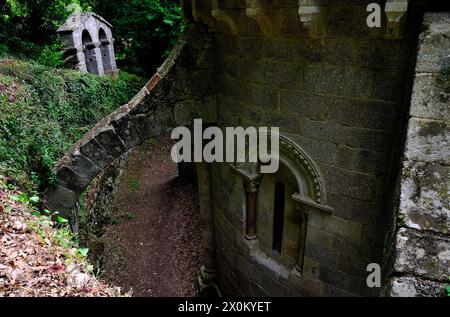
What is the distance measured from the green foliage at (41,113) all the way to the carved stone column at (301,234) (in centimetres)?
376

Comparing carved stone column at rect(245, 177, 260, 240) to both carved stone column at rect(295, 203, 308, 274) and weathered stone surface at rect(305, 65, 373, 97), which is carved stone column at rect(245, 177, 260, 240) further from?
weathered stone surface at rect(305, 65, 373, 97)

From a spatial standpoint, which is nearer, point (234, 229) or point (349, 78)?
point (349, 78)

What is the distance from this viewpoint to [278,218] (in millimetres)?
4578

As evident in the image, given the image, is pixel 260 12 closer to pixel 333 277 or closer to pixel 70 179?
pixel 333 277

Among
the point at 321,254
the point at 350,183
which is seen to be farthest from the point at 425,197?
the point at 321,254

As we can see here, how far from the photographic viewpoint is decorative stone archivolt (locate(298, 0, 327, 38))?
2.88 meters

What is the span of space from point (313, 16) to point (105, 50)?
13.4 m

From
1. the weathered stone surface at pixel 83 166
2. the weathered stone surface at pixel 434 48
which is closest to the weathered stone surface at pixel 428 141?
the weathered stone surface at pixel 434 48

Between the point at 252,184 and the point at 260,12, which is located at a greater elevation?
the point at 260,12

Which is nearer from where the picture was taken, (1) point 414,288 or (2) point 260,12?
(1) point 414,288
